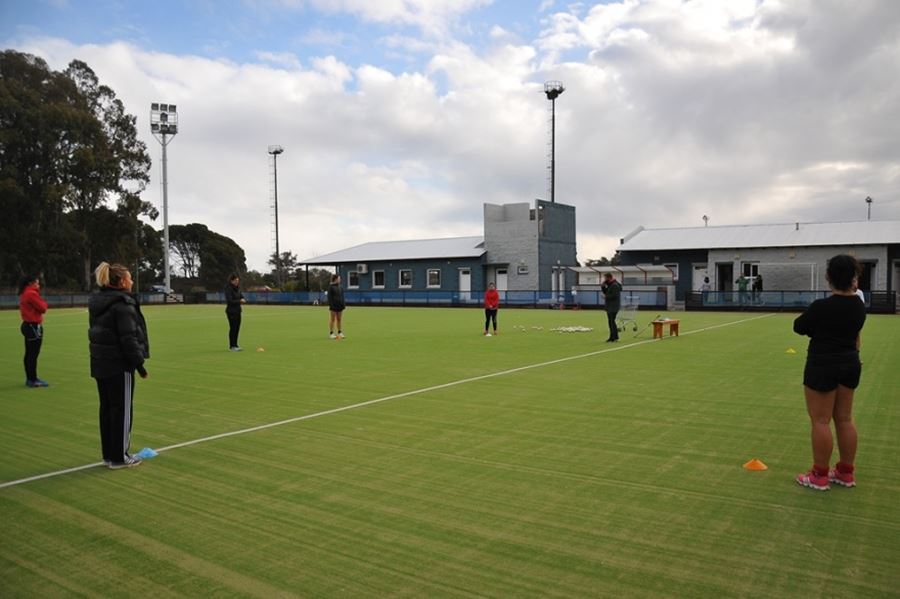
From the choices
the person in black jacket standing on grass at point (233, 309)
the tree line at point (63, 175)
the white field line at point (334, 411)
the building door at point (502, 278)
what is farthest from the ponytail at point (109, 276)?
the tree line at point (63, 175)

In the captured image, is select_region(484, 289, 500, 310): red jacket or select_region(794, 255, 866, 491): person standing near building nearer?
select_region(794, 255, 866, 491): person standing near building

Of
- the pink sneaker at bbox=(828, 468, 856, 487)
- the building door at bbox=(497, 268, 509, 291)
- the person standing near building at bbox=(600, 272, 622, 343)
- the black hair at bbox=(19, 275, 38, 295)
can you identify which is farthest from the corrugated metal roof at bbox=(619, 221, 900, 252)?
the black hair at bbox=(19, 275, 38, 295)

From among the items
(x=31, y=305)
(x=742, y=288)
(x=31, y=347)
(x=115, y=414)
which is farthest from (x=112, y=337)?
(x=742, y=288)

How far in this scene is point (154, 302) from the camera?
5412 cm

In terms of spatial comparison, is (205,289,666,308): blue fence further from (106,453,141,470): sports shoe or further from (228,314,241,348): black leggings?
(106,453,141,470): sports shoe

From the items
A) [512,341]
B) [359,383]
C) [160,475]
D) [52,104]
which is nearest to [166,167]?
[52,104]

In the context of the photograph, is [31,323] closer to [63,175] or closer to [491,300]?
[491,300]

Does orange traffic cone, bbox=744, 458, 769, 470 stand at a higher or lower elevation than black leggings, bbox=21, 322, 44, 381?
lower

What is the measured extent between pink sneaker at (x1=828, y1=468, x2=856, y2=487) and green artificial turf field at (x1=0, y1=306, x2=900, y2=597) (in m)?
0.14

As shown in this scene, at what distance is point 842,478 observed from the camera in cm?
514

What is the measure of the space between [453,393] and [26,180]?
55109 mm

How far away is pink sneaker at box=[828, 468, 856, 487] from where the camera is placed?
16.8 feet

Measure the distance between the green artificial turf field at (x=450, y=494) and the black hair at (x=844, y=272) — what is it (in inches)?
61.4

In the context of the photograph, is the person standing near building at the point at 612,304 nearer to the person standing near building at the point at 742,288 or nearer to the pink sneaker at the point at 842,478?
the pink sneaker at the point at 842,478
